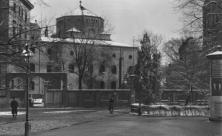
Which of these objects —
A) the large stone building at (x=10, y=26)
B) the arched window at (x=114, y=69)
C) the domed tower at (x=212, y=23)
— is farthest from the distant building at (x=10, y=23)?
the arched window at (x=114, y=69)

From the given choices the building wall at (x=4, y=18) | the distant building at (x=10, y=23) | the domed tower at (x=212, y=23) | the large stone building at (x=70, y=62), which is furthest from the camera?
the large stone building at (x=70, y=62)

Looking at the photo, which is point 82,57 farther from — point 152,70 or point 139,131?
point 139,131

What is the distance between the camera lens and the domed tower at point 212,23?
30.7 m

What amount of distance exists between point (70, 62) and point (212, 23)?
68.9 meters

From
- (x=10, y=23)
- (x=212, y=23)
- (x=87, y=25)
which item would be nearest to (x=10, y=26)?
(x=10, y=23)

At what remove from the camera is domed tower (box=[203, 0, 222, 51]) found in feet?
101

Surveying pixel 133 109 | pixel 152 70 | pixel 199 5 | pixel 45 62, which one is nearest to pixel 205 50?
pixel 199 5

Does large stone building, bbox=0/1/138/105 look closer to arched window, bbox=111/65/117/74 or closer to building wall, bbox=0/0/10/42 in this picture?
arched window, bbox=111/65/117/74

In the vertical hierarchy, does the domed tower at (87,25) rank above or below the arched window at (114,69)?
above

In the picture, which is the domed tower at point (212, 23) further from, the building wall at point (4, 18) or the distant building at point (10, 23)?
the building wall at point (4, 18)

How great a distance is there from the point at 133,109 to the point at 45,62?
194 ft

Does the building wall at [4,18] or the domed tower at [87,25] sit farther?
the domed tower at [87,25]

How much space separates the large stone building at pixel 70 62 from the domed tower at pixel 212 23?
31.0 ft

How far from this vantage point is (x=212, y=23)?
33.7 m
